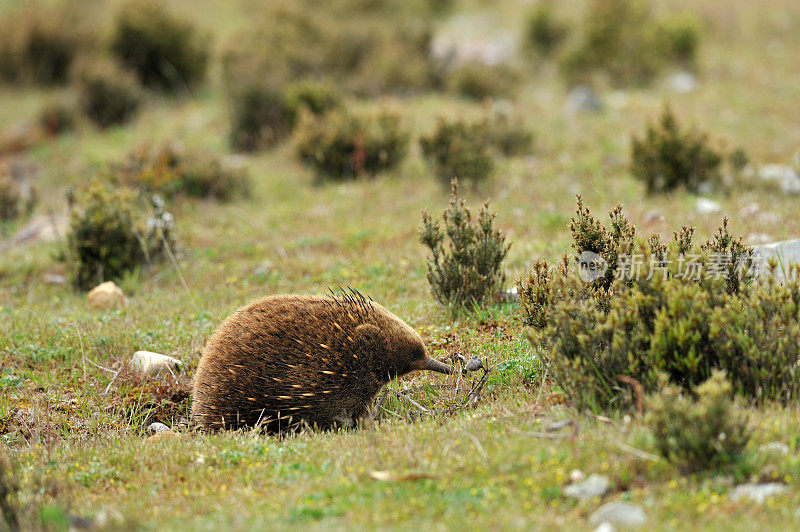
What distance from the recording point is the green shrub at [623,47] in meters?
17.1

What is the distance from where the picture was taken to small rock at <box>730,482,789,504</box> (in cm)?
352

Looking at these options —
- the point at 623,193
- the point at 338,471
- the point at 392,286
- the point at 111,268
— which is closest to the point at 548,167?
the point at 623,193

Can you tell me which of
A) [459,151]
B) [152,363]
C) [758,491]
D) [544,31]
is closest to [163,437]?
[152,363]

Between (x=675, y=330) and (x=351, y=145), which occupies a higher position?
(x=351, y=145)

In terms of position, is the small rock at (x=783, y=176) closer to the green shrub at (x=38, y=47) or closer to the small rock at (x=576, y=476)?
the small rock at (x=576, y=476)

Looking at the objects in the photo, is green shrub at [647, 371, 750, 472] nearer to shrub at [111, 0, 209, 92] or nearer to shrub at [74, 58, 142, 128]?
shrub at [74, 58, 142, 128]

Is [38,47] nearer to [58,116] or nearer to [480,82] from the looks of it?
[58,116]

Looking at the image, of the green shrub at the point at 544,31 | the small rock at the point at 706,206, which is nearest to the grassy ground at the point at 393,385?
the small rock at the point at 706,206

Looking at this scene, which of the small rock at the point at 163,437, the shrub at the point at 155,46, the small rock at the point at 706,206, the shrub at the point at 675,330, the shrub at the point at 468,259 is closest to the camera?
the shrub at the point at 675,330

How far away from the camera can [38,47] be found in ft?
63.0

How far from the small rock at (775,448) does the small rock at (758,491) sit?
199 millimetres

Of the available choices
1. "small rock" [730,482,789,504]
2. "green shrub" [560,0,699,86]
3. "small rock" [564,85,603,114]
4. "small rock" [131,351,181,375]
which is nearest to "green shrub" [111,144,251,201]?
"small rock" [131,351,181,375]

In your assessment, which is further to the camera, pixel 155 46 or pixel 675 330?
pixel 155 46

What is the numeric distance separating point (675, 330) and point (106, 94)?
1376 centimetres
